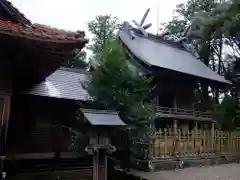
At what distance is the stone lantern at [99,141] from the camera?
556 cm

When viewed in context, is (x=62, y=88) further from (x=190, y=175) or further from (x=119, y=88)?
(x=190, y=175)

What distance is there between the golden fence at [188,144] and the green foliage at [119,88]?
0.90 metres

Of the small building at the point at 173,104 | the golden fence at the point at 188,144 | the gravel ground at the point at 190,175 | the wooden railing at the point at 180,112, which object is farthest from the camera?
the wooden railing at the point at 180,112

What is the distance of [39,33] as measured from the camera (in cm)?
409

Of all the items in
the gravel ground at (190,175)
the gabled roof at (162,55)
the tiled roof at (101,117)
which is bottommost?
the gravel ground at (190,175)

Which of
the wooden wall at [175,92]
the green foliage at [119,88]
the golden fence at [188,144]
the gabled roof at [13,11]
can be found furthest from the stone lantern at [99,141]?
the wooden wall at [175,92]

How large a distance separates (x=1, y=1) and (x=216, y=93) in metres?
27.7

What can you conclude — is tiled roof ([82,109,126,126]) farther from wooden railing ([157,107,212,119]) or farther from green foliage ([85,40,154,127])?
wooden railing ([157,107,212,119])

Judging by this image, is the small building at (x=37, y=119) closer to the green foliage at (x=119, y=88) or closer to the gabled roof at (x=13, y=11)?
the gabled roof at (x=13, y=11)

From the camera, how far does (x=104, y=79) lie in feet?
27.3

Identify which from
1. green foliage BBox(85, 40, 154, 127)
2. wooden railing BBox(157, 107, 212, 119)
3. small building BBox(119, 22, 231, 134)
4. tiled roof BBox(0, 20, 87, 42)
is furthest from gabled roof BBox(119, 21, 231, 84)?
tiled roof BBox(0, 20, 87, 42)

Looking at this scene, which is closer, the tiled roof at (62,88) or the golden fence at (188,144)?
the tiled roof at (62,88)

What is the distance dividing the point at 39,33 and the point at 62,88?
6019mm

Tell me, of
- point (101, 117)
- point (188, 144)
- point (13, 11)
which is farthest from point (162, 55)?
point (13, 11)
